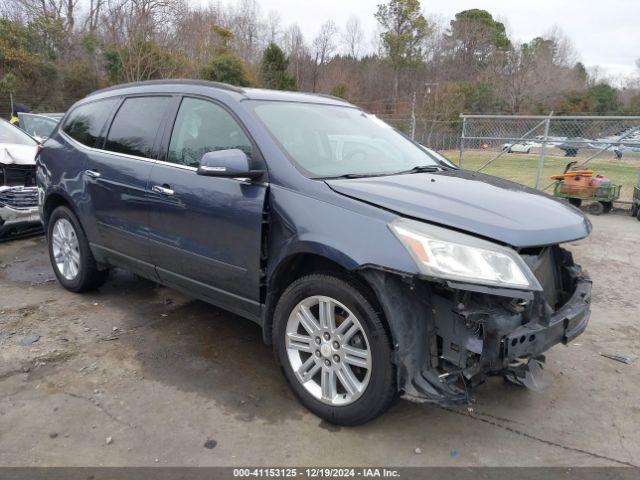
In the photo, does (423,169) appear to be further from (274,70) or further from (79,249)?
(274,70)

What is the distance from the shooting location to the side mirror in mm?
2877

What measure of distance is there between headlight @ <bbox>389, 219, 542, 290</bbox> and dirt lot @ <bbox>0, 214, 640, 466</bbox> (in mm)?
962

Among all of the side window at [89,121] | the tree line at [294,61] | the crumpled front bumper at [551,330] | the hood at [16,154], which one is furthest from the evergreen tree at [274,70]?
the crumpled front bumper at [551,330]

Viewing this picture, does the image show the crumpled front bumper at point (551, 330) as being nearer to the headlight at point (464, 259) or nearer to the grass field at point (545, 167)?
the headlight at point (464, 259)

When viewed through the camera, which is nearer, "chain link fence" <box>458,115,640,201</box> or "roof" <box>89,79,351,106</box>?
"roof" <box>89,79,351,106</box>

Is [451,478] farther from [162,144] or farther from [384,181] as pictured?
[162,144]

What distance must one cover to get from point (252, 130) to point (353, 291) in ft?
4.03

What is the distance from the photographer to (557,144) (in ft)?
35.3

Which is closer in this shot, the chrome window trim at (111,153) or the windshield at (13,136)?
the chrome window trim at (111,153)

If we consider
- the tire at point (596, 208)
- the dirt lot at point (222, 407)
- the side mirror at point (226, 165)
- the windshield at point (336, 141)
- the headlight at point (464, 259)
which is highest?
the windshield at point (336, 141)

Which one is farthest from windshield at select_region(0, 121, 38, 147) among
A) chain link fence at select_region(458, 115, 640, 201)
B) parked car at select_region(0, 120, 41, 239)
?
chain link fence at select_region(458, 115, 640, 201)

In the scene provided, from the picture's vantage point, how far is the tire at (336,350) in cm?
252

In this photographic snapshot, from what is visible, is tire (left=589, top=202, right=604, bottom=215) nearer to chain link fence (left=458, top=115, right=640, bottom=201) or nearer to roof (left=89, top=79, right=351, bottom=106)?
chain link fence (left=458, top=115, right=640, bottom=201)

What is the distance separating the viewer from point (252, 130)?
314 centimetres
